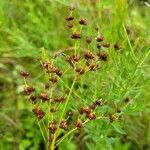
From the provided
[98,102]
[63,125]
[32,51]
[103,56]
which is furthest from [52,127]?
[32,51]

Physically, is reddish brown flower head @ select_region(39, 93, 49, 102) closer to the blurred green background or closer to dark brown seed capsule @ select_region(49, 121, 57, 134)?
dark brown seed capsule @ select_region(49, 121, 57, 134)

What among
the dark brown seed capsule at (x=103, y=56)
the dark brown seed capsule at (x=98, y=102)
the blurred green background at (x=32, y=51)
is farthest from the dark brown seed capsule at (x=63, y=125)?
the blurred green background at (x=32, y=51)

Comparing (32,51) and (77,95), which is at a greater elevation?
Answer: (32,51)

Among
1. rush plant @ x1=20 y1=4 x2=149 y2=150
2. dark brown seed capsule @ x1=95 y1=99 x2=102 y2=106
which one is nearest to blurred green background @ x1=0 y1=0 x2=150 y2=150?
rush plant @ x1=20 y1=4 x2=149 y2=150

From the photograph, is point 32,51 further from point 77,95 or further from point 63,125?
point 63,125

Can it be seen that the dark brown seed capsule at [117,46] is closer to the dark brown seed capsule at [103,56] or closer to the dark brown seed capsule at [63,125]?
the dark brown seed capsule at [103,56]

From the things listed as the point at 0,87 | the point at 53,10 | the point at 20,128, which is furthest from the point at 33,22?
the point at 20,128

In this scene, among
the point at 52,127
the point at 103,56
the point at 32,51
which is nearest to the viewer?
the point at 52,127

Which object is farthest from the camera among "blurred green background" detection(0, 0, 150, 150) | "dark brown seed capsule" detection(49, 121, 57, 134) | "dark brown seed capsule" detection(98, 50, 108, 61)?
"blurred green background" detection(0, 0, 150, 150)

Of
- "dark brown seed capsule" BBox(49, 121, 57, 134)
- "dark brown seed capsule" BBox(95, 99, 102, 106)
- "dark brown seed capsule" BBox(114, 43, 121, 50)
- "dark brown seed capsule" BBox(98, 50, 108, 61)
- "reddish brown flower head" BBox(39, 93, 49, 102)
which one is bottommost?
"dark brown seed capsule" BBox(49, 121, 57, 134)

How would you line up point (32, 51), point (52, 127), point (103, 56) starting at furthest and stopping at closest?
1. point (32, 51)
2. point (103, 56)
3. point (52, 127)

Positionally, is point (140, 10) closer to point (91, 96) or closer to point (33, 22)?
point (33, 22)
